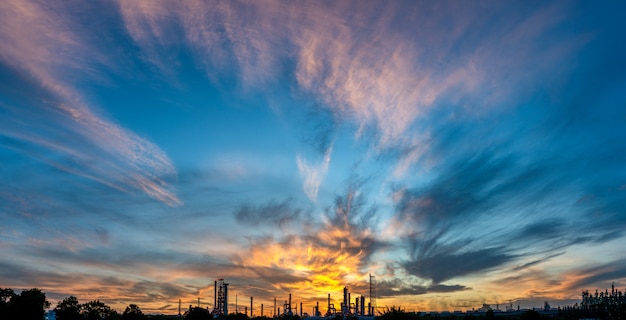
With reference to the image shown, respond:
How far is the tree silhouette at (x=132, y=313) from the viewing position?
141738 mm

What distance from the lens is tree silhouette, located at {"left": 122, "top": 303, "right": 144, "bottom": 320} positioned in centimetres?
14174

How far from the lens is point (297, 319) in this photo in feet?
572

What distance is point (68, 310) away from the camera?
13888 cm

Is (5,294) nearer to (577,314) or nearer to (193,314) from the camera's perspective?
(193,314)

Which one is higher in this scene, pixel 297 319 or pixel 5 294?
pixel 5 294

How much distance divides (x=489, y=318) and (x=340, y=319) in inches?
3478

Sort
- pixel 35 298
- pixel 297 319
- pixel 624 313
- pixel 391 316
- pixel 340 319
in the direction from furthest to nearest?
pixel 340 319 < pixel 297 319 < pixel 35 298 < pixel 624 313 < pixel 391 316

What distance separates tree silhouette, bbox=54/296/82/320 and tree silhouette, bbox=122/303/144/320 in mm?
12600

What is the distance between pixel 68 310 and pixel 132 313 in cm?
1714

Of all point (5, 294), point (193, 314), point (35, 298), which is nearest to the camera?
point (35, 298)

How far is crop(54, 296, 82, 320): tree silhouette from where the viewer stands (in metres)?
138

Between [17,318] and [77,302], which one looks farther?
[77,302]

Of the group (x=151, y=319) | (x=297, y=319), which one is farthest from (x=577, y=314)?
(x=151, y=319)

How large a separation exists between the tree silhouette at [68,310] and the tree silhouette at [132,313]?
12.6 meters
